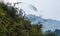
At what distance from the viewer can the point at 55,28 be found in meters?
5.30

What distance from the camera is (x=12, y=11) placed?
3.19 m

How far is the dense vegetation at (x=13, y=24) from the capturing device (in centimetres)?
288

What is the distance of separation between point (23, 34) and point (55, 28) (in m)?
2.36

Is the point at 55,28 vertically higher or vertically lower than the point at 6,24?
lower

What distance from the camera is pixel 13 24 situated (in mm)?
2998

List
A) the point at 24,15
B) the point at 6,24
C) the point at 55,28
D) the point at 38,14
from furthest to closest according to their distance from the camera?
the point at 55,28 < the point at 38,14 < the point at 24,15 < the point at 6,24

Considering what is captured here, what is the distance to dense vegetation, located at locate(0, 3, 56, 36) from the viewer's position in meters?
2.88

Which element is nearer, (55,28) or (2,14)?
(2,14)

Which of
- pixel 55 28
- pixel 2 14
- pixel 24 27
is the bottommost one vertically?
pixel 55 28

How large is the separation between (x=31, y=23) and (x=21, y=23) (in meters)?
0.45

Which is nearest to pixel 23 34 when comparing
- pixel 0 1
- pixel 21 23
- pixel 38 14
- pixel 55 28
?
pixel 21 23

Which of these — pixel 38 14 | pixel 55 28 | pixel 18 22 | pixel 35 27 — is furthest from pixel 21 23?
pixel 55 28

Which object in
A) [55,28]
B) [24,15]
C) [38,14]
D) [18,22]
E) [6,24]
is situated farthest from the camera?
[55,28]

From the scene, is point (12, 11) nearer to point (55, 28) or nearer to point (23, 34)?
point (23, 34)
